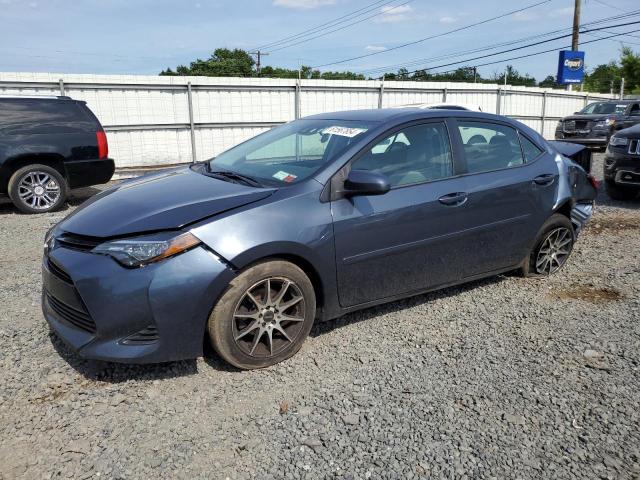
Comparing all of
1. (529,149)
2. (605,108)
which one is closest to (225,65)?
(605,108)

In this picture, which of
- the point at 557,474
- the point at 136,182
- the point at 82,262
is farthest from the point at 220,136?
the point at 557,474

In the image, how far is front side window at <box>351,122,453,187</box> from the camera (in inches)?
139

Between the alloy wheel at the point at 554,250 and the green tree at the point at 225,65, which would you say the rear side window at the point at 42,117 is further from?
the green tree at the point at 225,65

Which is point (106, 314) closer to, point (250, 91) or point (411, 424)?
point (411, 424)

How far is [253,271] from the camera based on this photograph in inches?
116

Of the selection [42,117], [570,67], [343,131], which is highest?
[570,67]

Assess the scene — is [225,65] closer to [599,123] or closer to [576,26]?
[576,26]

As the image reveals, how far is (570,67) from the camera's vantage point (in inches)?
1010

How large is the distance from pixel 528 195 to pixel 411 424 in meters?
2.46

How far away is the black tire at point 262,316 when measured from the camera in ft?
9.58

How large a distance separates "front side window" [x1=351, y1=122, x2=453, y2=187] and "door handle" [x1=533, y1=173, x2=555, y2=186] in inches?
38.3

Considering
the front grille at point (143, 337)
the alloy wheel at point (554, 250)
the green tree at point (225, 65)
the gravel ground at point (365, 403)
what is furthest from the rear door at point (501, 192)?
the green tree at point (225, 65)

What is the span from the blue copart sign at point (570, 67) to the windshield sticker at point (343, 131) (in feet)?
84.3

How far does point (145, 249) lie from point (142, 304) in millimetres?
297
